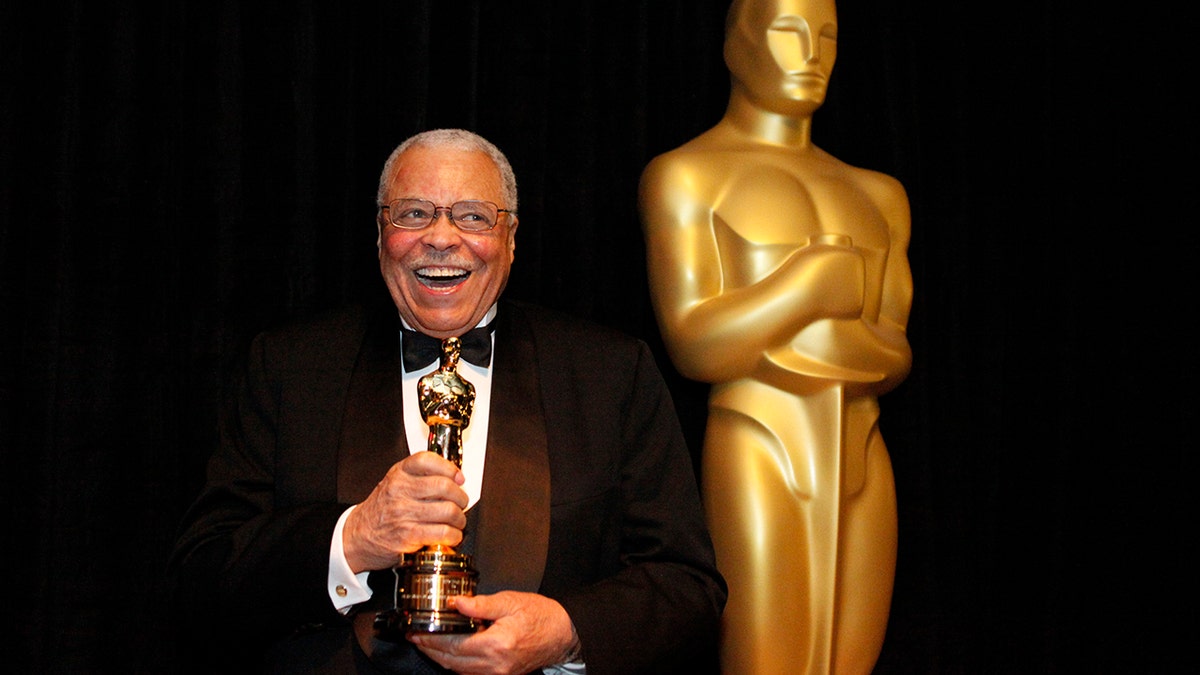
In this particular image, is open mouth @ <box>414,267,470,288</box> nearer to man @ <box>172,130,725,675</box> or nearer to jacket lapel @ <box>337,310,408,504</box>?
man @ <box>172,130,725,675</box>

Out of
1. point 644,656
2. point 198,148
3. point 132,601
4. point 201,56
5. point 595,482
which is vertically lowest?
point 132,601

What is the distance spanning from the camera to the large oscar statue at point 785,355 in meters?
2.64

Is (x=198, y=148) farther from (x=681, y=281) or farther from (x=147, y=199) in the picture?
(x=681, y=281)

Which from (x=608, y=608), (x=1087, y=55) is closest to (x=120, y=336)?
(x=608, y=608)

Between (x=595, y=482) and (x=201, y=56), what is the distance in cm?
149

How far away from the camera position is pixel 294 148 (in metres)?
2.92

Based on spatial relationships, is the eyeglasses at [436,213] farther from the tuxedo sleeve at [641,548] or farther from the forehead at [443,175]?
the tuxedo sleeve at [641,548]

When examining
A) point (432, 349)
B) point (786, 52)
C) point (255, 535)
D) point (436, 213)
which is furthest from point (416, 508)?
point (786, 52)

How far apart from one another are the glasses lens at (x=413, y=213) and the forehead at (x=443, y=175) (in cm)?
1

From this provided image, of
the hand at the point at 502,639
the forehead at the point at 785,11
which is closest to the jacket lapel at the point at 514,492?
the hand at the point at 502,639

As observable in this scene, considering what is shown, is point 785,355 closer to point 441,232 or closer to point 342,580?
Answer: point 441,232

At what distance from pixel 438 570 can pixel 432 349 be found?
1.73ft

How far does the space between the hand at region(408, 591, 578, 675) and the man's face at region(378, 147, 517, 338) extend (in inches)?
20.5

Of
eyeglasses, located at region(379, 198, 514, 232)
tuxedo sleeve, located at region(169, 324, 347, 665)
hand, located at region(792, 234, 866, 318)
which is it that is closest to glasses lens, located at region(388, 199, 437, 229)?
eyeglasses, located at region(379, 198, 514, 232)
